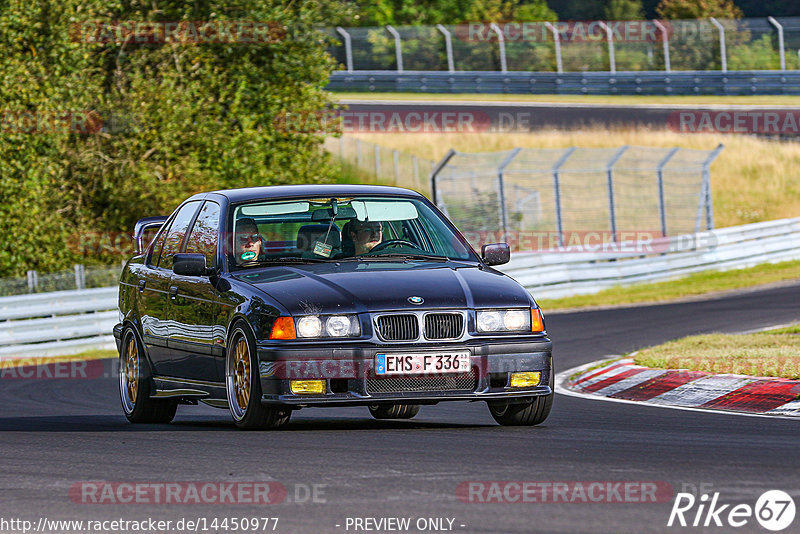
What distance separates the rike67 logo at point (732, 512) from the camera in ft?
17.9

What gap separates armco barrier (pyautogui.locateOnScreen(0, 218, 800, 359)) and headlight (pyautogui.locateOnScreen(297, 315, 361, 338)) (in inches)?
528

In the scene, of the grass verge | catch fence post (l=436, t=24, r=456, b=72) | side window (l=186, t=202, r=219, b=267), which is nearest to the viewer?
side window (l=186, t=202, r=219, b=267)

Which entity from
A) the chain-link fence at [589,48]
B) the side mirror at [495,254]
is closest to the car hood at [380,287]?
the side mirror at [495,254]

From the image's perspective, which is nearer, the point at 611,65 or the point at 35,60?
the point at 35,60

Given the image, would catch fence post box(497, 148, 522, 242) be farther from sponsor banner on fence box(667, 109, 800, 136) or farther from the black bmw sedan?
sponsor banner on fence box(667, 109, 800, 136)

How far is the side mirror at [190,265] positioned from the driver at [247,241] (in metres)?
0.23

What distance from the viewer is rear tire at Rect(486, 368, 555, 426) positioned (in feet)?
29.1

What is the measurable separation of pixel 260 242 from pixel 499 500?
3.81m

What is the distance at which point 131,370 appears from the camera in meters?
10.8

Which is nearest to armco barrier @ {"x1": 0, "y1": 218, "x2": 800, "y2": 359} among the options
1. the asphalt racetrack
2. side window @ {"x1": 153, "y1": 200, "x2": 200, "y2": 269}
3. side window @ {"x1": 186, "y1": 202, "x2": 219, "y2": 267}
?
the asphalt racetrack

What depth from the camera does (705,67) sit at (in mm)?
48844

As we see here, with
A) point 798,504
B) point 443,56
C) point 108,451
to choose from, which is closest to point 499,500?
point 798,504

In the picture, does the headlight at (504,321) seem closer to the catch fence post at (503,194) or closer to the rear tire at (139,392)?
the rear tire at (139,392)

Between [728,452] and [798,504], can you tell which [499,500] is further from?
[728,452]
